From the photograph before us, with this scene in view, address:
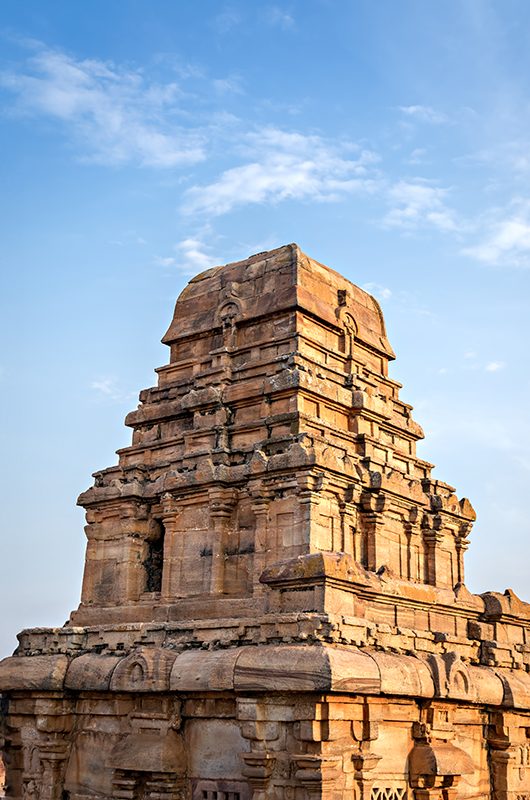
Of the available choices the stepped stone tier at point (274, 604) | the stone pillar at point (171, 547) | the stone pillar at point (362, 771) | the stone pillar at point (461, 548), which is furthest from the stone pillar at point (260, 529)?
the stone pillar at point (461, 548)

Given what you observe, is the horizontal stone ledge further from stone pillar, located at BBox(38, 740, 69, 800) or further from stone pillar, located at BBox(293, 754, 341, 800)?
stone pillar, located at BBox(38, 740, 69, 800)

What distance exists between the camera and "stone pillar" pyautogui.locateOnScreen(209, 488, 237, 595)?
63.0ft

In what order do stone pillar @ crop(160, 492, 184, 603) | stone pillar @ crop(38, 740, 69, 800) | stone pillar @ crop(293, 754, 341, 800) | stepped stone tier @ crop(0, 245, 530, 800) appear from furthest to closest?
stone pillar @ crop(160, 492, 184, 603) < stone pillar @ crop(38, 740, 69, 800) < stepped stone tier @ crop(0, 245, 530, 800) < stone pillar @ crop(293, 754, 341, 800)

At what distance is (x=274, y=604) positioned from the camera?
1536 cm

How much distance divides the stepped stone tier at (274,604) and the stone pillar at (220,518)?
0.04 m

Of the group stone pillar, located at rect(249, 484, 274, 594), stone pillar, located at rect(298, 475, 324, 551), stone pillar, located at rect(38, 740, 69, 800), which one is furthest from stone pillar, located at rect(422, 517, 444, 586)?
stone pillar, located at rect(38, 740, 69, 800)

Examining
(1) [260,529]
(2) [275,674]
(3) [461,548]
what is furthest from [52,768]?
(3) [461,548]

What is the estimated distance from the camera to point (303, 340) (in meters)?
21.2

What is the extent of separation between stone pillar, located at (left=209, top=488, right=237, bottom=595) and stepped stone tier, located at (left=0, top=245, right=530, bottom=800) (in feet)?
0.12

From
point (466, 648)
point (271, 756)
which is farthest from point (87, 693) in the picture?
point (466, 648)

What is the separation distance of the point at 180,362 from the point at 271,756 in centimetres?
1153

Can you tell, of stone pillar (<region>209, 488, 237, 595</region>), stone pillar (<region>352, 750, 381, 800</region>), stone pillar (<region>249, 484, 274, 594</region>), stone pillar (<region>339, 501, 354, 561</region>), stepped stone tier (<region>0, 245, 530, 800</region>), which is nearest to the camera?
stone pillar (<region>352, 750, 381, 800</region>)

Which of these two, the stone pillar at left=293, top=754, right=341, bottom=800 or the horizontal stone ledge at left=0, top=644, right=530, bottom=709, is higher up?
the horizontal stone ledge at left=0, top=644, right=530, bottom=709

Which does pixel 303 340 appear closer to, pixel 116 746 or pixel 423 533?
pixel 423 533
